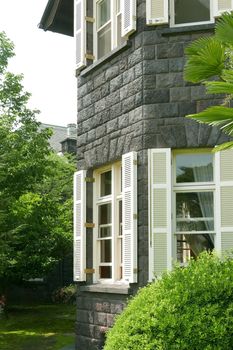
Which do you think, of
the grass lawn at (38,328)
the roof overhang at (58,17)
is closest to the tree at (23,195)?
the grass lawn at (38,328)

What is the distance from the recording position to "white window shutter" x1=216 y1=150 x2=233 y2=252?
26.9 feet

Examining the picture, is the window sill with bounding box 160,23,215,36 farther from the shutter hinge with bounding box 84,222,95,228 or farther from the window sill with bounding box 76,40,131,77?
the shutter hinge with bounding box 84,222,95,228

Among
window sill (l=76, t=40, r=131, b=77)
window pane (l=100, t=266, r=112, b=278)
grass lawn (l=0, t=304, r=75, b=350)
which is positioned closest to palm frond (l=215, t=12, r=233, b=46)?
window sill (l=76, t=40, r=131, b=77)

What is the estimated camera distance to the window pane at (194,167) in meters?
8.60

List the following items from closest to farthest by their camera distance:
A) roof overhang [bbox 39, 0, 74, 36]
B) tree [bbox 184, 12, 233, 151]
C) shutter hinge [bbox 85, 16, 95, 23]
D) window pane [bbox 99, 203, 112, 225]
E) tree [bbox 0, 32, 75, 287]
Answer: tree [bbox 184, 12, 233, 151] → window pane [bbox 99, 203, 112, 225] → shutter hinge [bbox 85, 16, 95, 23] → roof overhang [bbox 39, 0, 74, 36] → tree [bbox 0, 32, 75, 287]

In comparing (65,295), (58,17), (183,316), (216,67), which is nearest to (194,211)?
(216,67)

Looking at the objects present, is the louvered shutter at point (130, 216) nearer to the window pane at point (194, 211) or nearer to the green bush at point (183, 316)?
the window pane at point (194, 211)

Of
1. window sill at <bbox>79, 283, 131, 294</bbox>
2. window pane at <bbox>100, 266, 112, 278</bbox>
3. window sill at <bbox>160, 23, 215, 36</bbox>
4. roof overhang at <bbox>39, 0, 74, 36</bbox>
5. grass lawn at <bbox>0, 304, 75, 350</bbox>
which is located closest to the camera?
window sill at <bbox>160, 23, 215, 36</bbox>

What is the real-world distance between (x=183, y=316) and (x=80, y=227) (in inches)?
208

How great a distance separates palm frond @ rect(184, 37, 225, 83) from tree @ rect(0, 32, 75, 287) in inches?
291

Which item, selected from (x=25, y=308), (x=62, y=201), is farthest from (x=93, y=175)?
(x=62, y=201)

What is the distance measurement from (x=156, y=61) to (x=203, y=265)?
411 cm

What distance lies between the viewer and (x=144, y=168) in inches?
344

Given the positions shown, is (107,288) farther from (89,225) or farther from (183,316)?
(183,316)
